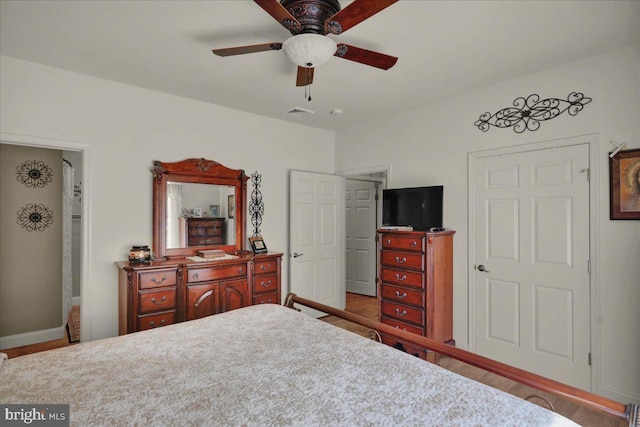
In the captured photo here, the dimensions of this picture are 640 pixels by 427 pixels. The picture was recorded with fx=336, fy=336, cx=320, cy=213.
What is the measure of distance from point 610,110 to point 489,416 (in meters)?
2.55

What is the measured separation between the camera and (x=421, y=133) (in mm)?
3738

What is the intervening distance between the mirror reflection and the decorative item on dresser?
0.03ft

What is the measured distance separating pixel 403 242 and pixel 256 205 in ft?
5.90

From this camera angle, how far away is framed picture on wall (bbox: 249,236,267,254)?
379 cm

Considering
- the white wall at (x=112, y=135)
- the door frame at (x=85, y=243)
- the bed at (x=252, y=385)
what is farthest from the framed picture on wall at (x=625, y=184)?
the door frame at (x=85, y=243)

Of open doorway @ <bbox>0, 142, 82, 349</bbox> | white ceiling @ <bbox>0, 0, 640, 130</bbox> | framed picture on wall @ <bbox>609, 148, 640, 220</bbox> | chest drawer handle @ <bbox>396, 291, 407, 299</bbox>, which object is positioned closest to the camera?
white ceiling @ <bbox>0, 0, 640, 130</bbox>

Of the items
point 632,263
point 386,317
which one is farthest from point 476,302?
point 632,263

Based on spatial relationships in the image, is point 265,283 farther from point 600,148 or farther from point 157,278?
point 600,148

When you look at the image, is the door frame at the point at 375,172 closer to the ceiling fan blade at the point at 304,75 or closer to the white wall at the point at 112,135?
the white wall at the point at 112,135

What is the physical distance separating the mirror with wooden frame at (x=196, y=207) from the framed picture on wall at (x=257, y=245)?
0.14m

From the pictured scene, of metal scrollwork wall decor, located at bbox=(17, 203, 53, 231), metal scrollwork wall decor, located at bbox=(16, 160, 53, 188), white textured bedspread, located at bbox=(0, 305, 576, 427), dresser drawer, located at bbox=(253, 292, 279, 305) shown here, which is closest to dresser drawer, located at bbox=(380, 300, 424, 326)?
dresser drawer, located at bbox=(253, 292, 279, 305)

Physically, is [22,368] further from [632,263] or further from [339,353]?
[632,263]

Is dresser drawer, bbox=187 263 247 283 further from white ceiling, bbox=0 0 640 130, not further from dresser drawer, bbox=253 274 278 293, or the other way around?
white ceiling, bbox=0 0 640 130

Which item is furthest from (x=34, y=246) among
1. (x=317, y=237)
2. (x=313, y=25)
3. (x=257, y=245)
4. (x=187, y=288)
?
(x=313, y=25)
